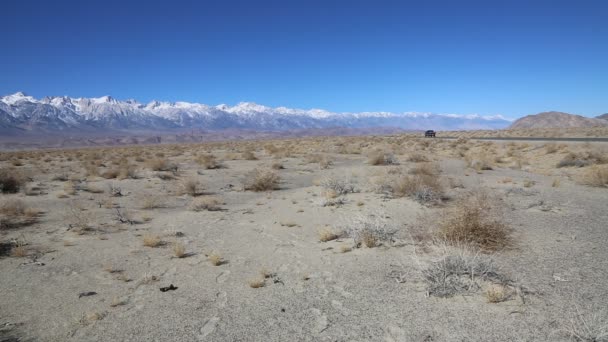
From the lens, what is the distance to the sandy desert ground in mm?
4371

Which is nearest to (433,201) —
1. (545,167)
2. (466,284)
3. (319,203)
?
(319,203)

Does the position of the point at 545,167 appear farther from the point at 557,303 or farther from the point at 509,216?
the point at 557,303

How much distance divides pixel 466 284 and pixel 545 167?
17660 millimetres

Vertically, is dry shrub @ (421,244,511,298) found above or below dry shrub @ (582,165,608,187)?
below

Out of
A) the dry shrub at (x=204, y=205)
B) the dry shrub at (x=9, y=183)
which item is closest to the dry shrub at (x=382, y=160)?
the dry shrub at (x=204, y=205)

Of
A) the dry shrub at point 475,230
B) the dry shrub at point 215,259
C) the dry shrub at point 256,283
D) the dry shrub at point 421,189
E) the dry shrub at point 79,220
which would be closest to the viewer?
the dry shrub at point 256,283

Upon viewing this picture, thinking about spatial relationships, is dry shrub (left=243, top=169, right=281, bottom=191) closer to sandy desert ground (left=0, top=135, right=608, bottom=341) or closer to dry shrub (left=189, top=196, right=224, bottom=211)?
sandy desert ground (left=0, top=135, right=608, bottom=341)

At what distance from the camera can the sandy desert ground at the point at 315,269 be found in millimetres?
4371

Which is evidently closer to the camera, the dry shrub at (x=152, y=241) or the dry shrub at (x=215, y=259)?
the dry shrub at (x=215, y=259)

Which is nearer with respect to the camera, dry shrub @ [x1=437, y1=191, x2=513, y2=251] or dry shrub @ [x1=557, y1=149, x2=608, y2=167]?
dry shrub @ [x1=437, y1=191, x2=513, y2=251]

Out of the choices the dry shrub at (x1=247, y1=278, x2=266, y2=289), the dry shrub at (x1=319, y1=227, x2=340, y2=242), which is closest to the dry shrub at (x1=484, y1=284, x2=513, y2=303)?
the dry shrub at (x1=247, y1=278, x2=266, y2=289)

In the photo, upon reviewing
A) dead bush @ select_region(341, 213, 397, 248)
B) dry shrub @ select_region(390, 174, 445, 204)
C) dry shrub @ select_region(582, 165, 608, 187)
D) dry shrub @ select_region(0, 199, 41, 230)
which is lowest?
dry shrub @ select_region(0, 199, 41, 230)

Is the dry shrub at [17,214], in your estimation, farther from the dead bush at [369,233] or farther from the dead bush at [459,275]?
the dead bush at [459,275]

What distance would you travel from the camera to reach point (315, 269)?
20.4ft
